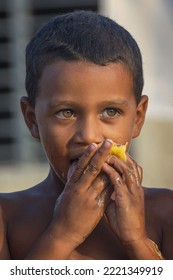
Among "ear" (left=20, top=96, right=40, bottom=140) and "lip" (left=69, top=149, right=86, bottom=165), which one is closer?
"lip" (left=69, top=149, right=86, bottom=165)

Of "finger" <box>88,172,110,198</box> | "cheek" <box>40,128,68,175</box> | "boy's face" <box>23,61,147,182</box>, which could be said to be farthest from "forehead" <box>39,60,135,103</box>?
"finger" <box>88,172,110,198</box>

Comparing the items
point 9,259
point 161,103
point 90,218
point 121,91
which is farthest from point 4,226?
point 161,103

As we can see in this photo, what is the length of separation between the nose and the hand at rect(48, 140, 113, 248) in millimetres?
27

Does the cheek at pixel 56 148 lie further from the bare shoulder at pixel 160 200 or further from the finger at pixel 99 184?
the bare shoulder at pixel 160 200

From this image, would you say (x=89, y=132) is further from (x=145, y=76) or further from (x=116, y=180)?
(x=145, y=76)

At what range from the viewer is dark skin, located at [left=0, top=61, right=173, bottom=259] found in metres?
2.42

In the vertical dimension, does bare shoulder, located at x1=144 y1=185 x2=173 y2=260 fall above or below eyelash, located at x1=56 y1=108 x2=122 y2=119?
below

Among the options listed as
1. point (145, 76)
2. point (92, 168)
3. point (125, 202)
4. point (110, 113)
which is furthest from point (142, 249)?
point (145, 76)

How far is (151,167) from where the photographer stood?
6984 millimetres

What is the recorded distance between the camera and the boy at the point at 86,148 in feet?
7.95

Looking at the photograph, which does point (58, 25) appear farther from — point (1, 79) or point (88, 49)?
point (1, 79)

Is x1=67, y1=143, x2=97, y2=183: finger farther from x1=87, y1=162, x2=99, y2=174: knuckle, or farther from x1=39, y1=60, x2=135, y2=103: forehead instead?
x1=39, y1=60, x2=135, y2=103: forehead

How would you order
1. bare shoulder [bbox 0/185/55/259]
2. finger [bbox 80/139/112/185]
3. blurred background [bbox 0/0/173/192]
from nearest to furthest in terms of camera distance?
finger [bbox 80/139/112/185] → bare shoulder [bbox 0/185/55/259] → blurred background [bbox 0/0/173/192]

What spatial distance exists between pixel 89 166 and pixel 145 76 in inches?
169
